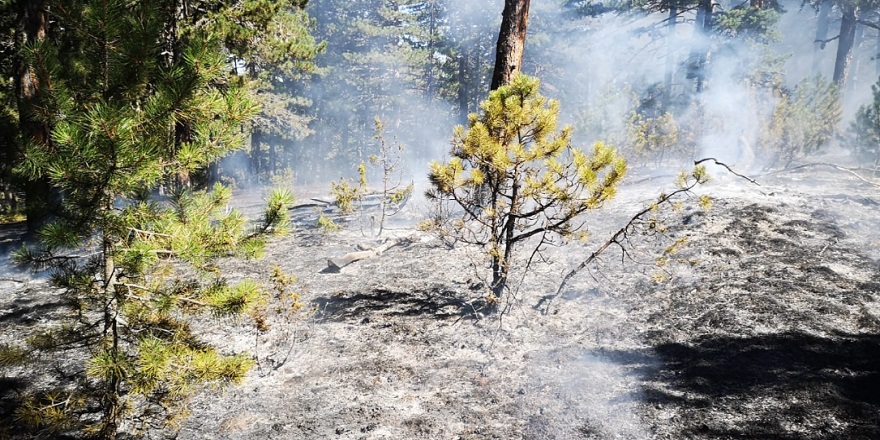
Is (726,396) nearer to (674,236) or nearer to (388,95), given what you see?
(674,236)

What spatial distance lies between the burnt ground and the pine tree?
1.41ft

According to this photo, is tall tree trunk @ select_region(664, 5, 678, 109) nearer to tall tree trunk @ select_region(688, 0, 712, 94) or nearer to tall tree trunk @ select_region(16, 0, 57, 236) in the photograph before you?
tall tree trunk @ select_region(688, 0, 712, 94)

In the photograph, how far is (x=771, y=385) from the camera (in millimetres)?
3186

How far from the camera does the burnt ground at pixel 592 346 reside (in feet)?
10.2

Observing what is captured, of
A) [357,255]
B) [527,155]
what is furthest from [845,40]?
[357,255]

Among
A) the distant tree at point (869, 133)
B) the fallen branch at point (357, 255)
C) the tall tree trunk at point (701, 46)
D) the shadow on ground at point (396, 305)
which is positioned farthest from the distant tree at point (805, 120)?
the shadow on ground at point (396, 305)

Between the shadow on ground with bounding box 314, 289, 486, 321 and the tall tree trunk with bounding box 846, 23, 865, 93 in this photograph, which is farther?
the tall tree trunk with bounding box 846, 23, 865, 93

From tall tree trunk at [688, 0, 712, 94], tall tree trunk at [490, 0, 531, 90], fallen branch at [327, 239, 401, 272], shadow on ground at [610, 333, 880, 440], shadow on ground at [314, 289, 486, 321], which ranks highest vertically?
tall tree trunk at [688, 0, 712, 94]

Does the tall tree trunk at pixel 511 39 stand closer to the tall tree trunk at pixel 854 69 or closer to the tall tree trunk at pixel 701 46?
the tall tree trunk at pixel 701 46

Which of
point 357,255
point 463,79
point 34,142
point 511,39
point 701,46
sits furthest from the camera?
point 463,79

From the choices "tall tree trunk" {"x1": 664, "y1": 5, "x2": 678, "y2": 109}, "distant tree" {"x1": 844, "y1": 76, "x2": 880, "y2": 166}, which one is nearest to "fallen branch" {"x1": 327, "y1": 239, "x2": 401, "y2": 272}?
"distant tree" {"x1": 844, "y1": 76, "x2": 880, "y2": 166}

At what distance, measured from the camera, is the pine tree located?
2.14 metres

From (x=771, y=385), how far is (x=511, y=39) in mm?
4721

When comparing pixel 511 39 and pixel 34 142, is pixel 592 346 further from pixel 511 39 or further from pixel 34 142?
pixel 34 142
